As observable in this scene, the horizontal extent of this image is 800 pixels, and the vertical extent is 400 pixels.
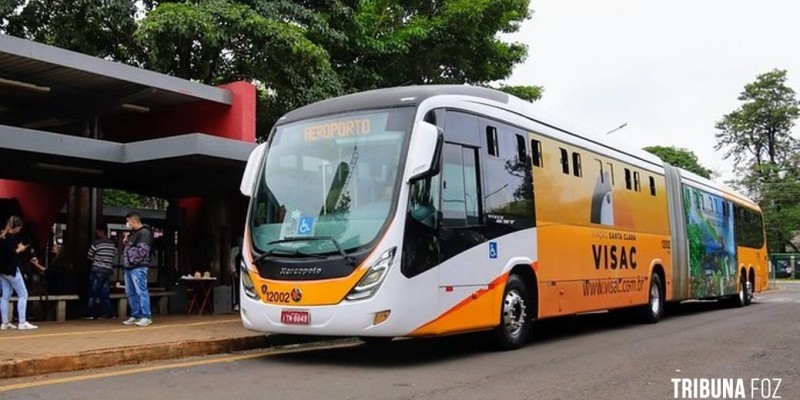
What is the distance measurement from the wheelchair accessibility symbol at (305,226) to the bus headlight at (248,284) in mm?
866

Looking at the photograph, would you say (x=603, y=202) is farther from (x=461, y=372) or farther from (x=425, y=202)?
(x=461, y=372)

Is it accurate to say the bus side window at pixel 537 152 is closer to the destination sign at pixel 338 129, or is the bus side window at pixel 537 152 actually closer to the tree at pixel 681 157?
the destination sign at pixel 338 129

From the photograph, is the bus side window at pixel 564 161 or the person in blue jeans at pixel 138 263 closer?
the person in blue jeans at pixel 138 263

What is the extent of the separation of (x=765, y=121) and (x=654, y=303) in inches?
2059

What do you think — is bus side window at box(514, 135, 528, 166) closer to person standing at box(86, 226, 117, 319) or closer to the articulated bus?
the articulated bus

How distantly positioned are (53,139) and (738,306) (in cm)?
1705

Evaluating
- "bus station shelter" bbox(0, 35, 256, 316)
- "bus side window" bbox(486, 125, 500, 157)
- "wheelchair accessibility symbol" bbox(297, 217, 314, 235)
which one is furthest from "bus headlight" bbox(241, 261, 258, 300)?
"bus station shelter" bbox(0, 35, 256, 316)

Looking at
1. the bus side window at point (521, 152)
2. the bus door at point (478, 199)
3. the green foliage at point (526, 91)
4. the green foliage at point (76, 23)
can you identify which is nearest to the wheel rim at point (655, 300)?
the bus door at point (478, 199)

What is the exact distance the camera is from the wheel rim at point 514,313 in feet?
30.5

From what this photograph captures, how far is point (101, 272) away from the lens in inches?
495

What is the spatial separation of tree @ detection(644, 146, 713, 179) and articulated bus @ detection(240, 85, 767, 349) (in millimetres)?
48408

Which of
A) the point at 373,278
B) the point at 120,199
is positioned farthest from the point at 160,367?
the point at 120,199

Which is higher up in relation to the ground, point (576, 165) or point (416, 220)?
point (576, 165)

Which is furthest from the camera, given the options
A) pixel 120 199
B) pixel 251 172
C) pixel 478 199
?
pixel 120 199
